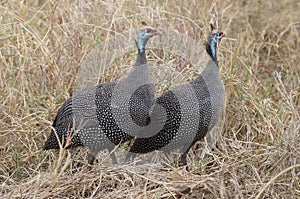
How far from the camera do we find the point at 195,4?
360 cm

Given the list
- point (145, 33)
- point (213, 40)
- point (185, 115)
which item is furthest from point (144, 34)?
point (185, 115)

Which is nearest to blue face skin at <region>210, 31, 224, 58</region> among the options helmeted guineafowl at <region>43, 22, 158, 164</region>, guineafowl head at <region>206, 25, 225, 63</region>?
guineafowl head at <region>206, 25, 225, 63</region>

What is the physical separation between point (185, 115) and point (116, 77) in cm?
61

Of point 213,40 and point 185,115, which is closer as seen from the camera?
point 185,115

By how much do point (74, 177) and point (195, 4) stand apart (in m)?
1.52

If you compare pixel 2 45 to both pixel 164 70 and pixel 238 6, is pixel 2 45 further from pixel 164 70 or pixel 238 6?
pixel 238 6

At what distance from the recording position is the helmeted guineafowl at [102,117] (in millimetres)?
2645

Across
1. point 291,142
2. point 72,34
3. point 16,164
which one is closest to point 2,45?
point 72,34

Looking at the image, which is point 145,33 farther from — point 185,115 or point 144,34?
point 185,115

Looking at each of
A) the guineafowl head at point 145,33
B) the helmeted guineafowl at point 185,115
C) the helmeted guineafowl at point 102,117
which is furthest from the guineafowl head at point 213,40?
the helmeted guineafowl at point 102,117

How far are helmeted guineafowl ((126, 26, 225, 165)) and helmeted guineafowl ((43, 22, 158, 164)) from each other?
0.08m

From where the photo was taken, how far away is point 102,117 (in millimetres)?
2645

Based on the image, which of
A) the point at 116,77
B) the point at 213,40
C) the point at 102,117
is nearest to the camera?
the point at 102,117

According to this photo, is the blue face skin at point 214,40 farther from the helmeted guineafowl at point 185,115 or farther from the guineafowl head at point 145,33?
the guineafowl head at point 145,33
